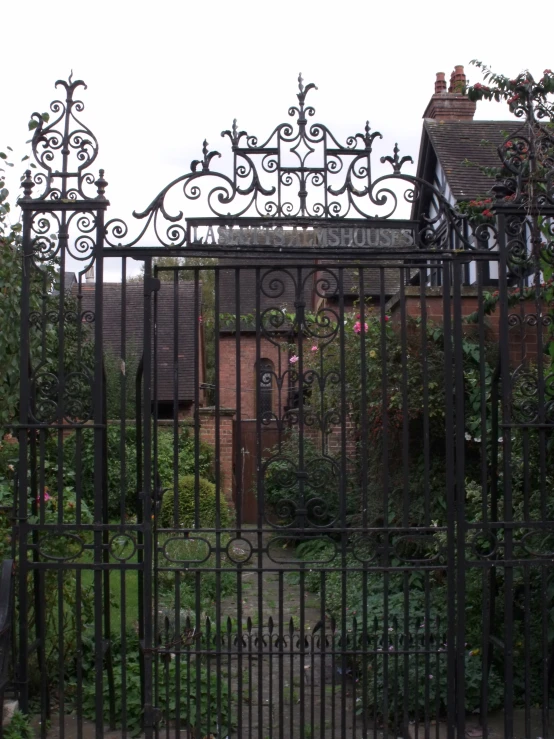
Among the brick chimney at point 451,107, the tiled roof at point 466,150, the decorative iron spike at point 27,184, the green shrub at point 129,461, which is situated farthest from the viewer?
the brick chimney at point 451,107

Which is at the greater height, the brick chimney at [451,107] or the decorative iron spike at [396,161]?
the brick chimney at [451,107]

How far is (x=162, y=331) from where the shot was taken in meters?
21.4

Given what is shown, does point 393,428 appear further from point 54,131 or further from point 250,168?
point 54,131

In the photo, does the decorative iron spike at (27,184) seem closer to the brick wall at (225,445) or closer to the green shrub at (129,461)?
the green shrub at (129,461)

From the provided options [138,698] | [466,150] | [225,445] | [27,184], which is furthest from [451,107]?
[138,698]

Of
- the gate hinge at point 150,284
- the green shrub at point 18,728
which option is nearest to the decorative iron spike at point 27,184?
the gate hinge at point 150,284

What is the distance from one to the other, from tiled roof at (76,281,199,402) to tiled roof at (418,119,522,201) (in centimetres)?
798

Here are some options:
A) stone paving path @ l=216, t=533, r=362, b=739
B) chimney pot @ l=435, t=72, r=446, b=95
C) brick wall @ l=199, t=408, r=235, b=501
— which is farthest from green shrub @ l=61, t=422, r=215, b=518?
chimney pot @ l=435, t=72, r=446, b=95

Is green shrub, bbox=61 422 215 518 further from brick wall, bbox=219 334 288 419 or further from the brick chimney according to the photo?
the brick chimney

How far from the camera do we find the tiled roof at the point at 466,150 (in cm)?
1052

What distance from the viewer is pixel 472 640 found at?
592cm

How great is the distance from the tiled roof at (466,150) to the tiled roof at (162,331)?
798 centimetres

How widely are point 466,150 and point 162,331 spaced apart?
1172 cm

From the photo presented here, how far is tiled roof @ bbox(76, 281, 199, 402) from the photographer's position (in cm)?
1892
